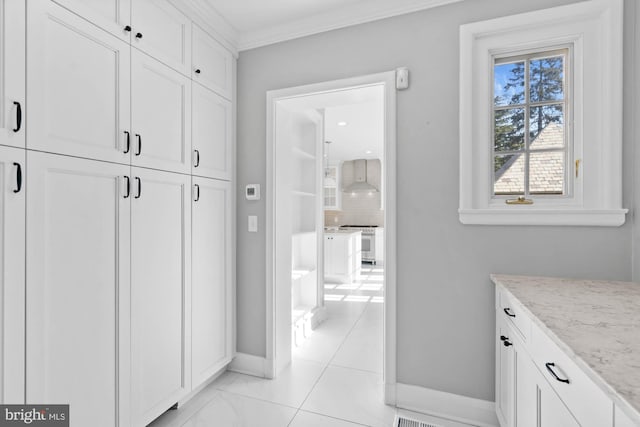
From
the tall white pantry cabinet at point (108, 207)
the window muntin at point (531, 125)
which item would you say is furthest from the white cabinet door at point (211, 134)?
the window muntin at point (531, 125)

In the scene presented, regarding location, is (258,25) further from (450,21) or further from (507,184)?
(507,184)

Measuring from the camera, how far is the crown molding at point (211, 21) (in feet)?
6.43

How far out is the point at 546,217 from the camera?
174 centimetres

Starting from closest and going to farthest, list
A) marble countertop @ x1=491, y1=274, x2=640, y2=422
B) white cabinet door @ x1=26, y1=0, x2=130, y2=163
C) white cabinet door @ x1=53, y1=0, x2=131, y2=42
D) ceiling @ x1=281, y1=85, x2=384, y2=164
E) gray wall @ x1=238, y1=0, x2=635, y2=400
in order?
marble countertop @ x1=491, y1=274, x2=640, y2=422, white cabinet door @ x1=26, y1=0, x2=130, y2=163, white cabinet door @ x1=53, y1=0, x2=131, y2=42, gray wall @ x1=238, y1=0, x2=635, y2=400, ceiling @ x1=281, y1=85, x2=384, y2=164

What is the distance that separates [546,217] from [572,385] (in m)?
1.12

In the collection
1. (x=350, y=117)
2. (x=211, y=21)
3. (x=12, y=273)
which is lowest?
(x=12, y=273)

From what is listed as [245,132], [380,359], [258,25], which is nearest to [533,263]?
[380,359]

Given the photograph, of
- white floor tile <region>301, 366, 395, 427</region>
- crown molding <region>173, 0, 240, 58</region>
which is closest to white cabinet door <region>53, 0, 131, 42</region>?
crown molding <region>173, 0, 240, 58</region>

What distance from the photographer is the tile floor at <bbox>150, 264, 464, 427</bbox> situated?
6.19 ft

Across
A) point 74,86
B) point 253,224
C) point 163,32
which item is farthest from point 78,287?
point 163,32

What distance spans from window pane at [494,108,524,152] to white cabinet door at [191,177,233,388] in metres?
1.88

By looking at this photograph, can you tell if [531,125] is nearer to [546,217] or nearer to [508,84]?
[508,84]

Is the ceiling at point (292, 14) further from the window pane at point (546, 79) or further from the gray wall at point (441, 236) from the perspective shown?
the window pane at point (546, 79)

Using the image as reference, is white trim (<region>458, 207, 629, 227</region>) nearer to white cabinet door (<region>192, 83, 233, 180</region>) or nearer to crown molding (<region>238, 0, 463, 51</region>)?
crown molding (<region>238, 0, 463, 51</region>)
